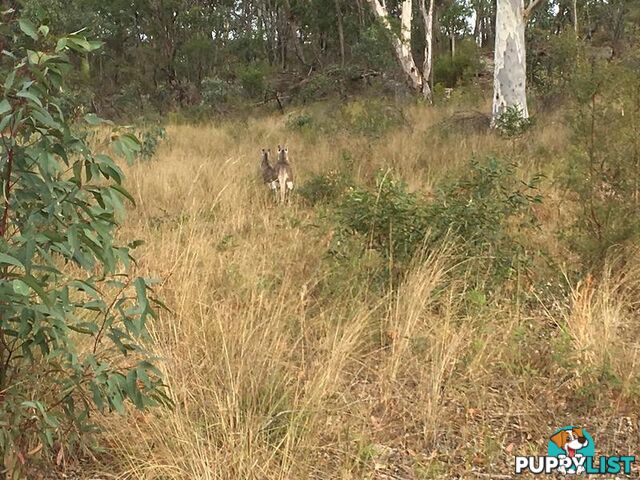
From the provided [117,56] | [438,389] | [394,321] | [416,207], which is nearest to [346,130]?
[416,207]

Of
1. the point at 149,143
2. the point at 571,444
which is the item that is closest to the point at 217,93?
the point at 149,143

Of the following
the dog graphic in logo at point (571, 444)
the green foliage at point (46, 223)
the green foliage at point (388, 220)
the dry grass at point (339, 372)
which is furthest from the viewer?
the green foliage at point (388, 220)

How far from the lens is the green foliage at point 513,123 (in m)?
8.96

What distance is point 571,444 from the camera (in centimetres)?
252

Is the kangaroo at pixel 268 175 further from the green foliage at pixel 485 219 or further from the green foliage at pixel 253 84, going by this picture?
the green foliage at pixel 253 84

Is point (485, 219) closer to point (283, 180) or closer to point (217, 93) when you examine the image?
point (283, 180)

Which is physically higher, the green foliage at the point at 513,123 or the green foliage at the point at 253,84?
the green foliage at the point at 253,84

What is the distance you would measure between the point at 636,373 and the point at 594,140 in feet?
5.58

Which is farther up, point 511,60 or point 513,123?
point 511,60

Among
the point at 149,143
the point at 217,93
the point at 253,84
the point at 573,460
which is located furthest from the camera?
the point at 253,84

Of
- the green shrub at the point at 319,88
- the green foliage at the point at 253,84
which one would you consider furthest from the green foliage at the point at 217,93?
the green shrub at the point at 319,88

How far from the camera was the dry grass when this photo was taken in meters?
2.33

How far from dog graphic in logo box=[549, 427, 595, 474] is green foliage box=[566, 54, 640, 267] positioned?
1579 mm

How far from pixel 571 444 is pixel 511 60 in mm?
8728
